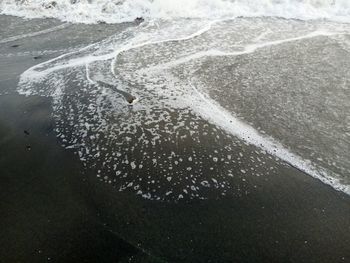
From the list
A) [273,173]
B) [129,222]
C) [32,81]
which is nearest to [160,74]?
[32,81]

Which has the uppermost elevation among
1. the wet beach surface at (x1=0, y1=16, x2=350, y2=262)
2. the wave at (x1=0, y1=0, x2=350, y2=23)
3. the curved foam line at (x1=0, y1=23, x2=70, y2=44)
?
the wet beach surface at (x1=0, y1=16, x2=350, y2=262)

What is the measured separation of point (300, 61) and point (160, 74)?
2958 millimetres

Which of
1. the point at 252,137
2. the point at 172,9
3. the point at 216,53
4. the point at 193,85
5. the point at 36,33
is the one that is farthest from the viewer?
the point at 172,9

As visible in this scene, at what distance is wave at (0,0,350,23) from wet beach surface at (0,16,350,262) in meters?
7.39

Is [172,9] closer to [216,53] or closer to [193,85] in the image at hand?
[216,53]

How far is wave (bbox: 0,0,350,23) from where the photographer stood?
464 inches

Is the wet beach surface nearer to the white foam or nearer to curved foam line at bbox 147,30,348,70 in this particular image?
the white foam

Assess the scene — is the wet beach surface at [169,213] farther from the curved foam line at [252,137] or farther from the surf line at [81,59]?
the surf line at [81,59]

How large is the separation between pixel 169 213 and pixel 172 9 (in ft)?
30.4

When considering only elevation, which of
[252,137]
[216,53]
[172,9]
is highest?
[252,137]

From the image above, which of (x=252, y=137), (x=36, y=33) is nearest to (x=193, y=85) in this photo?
(x=252, y=137)

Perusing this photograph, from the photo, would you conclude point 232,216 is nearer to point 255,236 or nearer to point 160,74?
point 255,236

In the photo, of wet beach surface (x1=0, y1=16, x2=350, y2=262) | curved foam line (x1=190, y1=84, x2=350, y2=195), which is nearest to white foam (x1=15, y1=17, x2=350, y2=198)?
curved foam line (x1=190, y1=84, x2=350, y2=195)

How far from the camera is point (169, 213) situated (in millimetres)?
4328
